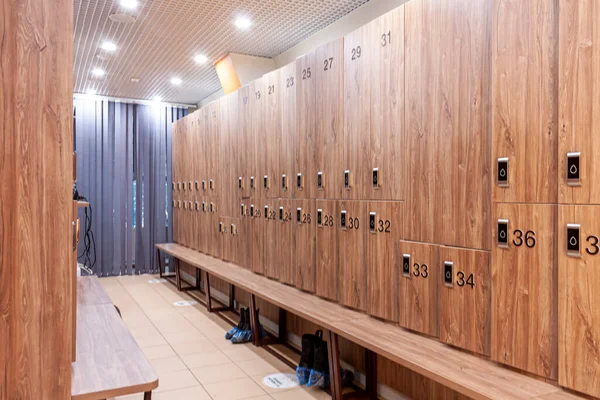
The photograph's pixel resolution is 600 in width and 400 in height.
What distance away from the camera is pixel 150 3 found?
407 cm

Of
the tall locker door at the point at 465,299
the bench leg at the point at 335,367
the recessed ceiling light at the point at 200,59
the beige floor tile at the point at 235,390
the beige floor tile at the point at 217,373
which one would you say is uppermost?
the recessed ceiling light at the point at 200,59

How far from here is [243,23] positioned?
4562 millimetres

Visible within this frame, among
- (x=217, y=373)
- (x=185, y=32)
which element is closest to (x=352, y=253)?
(x=217, y=373)

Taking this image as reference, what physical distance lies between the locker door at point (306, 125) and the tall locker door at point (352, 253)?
20.4 inches

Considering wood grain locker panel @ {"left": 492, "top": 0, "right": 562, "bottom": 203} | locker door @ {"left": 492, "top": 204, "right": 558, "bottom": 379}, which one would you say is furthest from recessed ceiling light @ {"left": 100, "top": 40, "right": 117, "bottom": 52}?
locker door @ {"left": 492, "top": 204, "right": 558, "bottom": 379}

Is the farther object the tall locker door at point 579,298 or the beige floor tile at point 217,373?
the beige floor tile at point 217,373

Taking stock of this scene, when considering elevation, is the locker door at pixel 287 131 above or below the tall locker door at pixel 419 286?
above

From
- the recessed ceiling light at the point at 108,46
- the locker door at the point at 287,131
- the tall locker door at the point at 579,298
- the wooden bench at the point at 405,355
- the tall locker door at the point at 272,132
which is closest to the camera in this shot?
the tall locker door at the point at 579,298

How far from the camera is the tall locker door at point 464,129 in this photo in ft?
8.05

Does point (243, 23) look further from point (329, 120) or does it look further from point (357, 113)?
point (357, 113)

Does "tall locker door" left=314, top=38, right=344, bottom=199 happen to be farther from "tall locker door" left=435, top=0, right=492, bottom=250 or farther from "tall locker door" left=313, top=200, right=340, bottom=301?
"tall locker door" left=435, top=0, right=492, bottom=250

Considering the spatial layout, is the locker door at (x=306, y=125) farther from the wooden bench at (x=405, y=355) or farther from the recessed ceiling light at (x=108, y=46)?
the recessed ceiling light at (x=108, y=46)

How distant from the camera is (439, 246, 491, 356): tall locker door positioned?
2.42 metres

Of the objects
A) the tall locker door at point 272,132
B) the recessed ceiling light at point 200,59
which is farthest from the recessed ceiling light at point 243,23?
the recessed ceiling light at point 200,59
